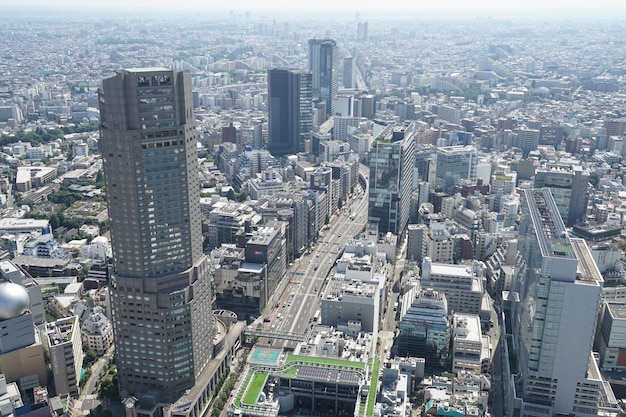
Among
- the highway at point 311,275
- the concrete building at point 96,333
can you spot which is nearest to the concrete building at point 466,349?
the highway at point 311,275

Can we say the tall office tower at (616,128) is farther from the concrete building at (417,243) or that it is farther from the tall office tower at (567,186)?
the concrete building at (417,243)

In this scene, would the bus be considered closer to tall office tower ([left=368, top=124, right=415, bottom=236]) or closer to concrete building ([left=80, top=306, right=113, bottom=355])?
tall office tower ([left=368, top=124, right=415, bottom=236])

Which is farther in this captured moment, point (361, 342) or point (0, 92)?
point (0, 92)

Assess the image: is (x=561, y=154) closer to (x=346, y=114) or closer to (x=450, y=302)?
(x=346, y=114)

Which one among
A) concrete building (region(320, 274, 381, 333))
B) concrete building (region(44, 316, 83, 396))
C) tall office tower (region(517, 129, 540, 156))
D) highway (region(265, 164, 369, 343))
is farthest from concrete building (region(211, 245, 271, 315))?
tall office tower (region(517, 129, 540, 156))

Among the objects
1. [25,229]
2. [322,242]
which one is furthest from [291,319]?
[25,229]
